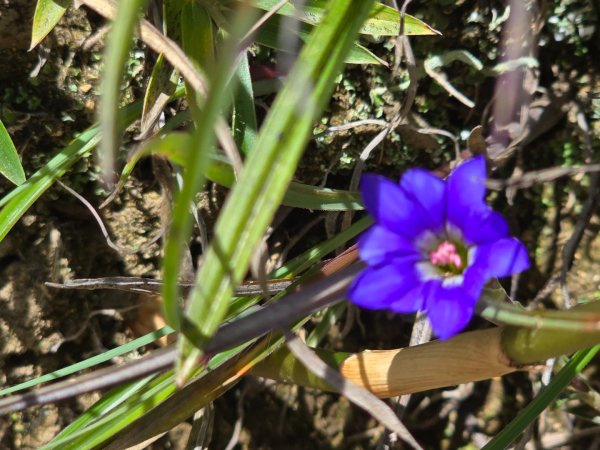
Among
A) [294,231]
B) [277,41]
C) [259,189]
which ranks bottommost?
[294,231]

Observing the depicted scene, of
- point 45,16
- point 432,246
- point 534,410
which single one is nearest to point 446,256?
point 432,246

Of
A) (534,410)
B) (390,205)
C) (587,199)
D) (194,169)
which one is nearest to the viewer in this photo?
(194,169)

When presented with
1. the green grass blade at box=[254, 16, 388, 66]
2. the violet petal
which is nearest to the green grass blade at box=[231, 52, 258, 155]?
the green grass blade at box=[254, 16, 388, 66]

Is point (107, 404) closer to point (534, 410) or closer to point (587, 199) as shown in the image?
point (534, 410)

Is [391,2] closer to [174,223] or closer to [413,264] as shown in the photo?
[413,264]

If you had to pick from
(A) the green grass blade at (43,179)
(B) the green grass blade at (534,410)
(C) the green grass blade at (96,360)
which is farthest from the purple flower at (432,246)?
(A) the green grass blade at (43,179)

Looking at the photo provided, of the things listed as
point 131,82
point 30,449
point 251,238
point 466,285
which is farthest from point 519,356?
point 30,449
